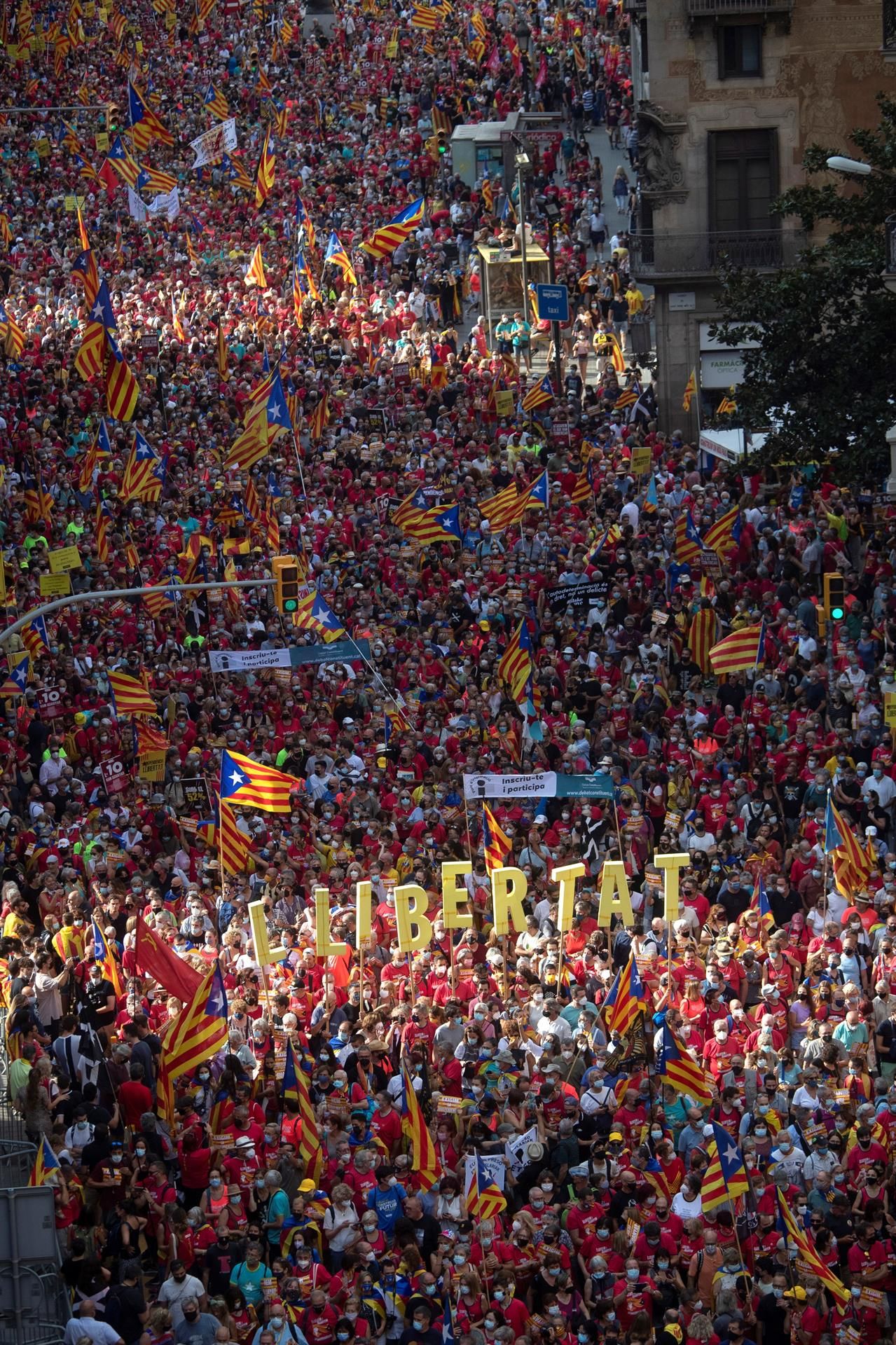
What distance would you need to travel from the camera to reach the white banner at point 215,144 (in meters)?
53.0

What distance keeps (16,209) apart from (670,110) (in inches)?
581

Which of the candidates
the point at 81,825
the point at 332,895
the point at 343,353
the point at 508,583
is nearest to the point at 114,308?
the point at 343,353

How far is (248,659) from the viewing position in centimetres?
2947

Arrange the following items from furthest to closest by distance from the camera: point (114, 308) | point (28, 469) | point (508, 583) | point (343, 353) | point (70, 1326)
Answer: point (114, 308)
point (343, 353)
point (28, 469)
point (508, 583)
point (70, 1326)

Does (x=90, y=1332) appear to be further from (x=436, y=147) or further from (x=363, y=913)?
(x=436, y=147)

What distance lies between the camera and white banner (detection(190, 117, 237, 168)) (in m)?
53.0

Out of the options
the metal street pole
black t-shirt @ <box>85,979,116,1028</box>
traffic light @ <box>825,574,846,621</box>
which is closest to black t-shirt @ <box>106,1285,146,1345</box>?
black t-shirt @ <box>85,979,116,1028</box>

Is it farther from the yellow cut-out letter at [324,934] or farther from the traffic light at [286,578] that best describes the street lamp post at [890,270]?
the yellow cut-out letter at [324,934]

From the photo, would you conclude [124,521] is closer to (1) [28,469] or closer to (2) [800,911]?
(1) [28,469]

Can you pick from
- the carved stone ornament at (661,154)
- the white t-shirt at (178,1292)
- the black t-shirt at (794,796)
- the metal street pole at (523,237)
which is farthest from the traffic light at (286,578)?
the carved stone ornament at (661,154)

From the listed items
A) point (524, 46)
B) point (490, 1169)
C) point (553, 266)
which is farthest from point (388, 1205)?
point (524, 46)

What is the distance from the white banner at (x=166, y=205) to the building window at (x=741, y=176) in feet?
36.2

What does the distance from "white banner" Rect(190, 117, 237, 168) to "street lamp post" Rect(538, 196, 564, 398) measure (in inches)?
307

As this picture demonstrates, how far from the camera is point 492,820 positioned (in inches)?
991
